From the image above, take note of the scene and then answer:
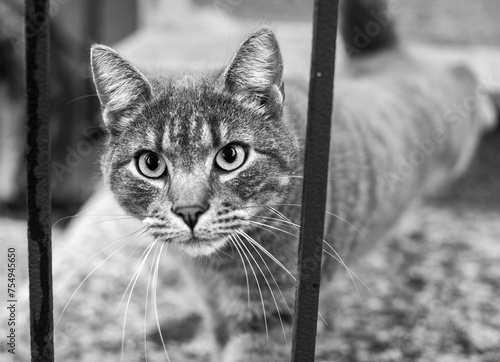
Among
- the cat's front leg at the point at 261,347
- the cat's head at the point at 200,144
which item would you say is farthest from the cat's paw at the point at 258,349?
the cat's head at the point at 200,144

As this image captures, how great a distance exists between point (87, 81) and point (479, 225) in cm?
312

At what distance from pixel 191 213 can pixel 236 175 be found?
0.59ft

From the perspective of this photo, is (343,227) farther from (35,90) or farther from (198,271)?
(35,90)

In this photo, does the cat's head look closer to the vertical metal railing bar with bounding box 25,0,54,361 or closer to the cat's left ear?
the cat's left ear

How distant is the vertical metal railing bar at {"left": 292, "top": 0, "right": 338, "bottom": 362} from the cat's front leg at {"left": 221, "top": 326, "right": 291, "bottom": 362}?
1.99 feet

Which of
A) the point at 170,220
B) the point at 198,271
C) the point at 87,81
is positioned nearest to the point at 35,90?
the point at 170,220

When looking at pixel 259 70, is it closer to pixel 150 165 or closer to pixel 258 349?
pixel 150 165

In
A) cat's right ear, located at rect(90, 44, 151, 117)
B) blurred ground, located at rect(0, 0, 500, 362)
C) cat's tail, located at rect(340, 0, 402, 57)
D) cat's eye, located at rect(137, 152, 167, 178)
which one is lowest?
blurred ground, located at rect(0, 0, 500, 362)

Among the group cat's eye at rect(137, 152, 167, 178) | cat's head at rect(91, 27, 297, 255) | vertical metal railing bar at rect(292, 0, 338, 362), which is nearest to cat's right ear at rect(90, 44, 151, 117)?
cat's head at rect(91, 27, 297, 255)

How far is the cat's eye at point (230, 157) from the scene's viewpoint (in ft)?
4.66

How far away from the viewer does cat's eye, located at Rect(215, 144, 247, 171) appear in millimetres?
1422

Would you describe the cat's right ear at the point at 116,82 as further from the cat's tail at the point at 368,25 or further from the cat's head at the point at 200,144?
the cat's tail at the point at 368,25

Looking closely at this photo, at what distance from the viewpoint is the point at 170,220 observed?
4.41 ft

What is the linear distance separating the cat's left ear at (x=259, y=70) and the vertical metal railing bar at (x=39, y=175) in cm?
54
